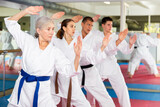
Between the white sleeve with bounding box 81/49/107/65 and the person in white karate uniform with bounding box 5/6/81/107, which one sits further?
the white sleeve with bounding box 81/49/107/65

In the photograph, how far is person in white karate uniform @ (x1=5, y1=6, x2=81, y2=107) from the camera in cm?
251

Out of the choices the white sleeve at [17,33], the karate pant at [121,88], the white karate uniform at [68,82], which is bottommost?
the karate pant at [121,88]

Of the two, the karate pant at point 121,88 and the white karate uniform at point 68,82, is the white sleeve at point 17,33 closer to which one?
the white karate uniform at point 68,82

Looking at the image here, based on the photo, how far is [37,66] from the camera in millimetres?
2492

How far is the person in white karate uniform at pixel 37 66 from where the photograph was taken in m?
2.51

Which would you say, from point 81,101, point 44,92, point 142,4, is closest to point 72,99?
point 81,101

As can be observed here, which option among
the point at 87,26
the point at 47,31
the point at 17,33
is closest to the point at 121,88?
the point at 87,26

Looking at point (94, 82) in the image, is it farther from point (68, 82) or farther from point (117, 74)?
point (117, 74)

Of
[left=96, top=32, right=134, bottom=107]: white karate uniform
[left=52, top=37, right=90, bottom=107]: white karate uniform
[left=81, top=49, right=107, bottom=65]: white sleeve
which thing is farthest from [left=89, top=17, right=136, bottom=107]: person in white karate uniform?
[left=52, top=37, right=90, bottom=107]: white karate uniform

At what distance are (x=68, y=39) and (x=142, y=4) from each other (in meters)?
8.16

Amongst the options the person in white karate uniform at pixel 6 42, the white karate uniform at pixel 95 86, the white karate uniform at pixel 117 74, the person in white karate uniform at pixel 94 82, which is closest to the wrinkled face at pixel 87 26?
the person in white karate uniform at pixel 94 82

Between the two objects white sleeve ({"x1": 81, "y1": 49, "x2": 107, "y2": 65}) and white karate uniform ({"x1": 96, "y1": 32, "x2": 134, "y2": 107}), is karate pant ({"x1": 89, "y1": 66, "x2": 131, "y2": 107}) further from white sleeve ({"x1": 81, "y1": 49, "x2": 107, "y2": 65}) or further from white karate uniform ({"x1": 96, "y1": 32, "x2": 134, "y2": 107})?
white sleeve ({"x1": 81, "y1": 49, "x2": 107, "y2": 65})

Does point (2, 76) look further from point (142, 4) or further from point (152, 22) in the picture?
point (152, 22)

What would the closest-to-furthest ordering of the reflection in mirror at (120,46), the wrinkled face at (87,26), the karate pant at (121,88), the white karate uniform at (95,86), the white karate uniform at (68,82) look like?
the white karate uniform at (68,82) → the white karate uniform at (95,86) → the wrinkled face at (87,26) → the karate pant at (121,88) → the reflection in mirror at (120,46)
